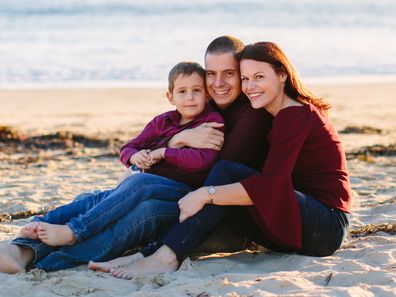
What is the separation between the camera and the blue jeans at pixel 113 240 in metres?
4.43

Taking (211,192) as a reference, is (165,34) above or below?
above

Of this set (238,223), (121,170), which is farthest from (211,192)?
(121,170)

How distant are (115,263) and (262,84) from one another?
1.36 metres

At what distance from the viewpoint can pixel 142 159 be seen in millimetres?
4727

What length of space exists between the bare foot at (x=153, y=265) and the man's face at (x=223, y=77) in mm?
1047

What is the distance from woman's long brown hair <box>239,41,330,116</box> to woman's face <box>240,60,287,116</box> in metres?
0.03

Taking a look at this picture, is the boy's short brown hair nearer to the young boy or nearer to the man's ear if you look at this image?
the young boy

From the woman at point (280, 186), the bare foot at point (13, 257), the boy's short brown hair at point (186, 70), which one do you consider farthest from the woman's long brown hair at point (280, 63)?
the bare foot at point (13, 257)

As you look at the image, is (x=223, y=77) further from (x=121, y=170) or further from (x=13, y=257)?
(x=121, y=170)

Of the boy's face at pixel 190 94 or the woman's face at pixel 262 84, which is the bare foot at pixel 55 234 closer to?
the boy's face at pixel 190 94

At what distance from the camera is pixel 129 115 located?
39.4 feet

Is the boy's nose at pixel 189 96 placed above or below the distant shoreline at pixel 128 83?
above

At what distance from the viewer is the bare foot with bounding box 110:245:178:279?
13.9ft

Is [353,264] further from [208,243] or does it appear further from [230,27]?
[230,27]
